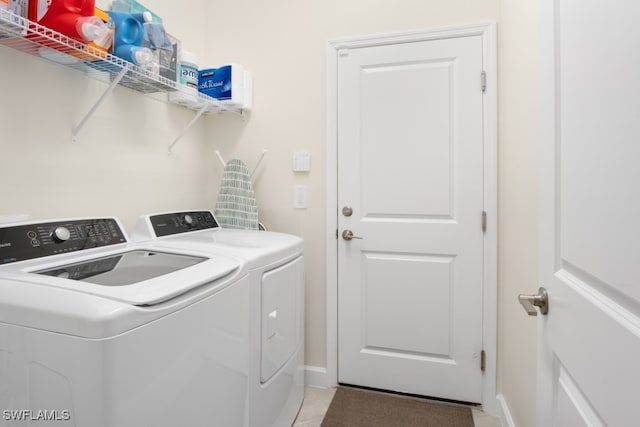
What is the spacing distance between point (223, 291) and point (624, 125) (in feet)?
3.45

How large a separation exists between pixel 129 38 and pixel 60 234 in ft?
2.66

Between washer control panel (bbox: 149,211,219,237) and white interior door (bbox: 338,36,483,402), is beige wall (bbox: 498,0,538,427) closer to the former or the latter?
white interior door (bbox: 338,36,483,402)

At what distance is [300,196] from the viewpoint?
2.27 meters

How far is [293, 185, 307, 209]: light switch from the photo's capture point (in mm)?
2266

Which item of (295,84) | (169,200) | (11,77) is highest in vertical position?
(295,84)

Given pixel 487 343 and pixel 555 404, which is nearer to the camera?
pixel 555 404

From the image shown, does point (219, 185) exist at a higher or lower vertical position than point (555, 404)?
higher

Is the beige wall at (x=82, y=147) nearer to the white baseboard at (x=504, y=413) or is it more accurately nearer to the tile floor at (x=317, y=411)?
the tile floor at (x=317, y=411)

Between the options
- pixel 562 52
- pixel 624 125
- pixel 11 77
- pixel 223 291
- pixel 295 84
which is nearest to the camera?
pixel 624 125

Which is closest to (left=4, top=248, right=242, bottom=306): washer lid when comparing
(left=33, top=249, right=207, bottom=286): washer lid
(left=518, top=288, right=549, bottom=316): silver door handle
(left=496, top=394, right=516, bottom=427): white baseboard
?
(left=33, top=249, right=207, bottom=286): washer lid

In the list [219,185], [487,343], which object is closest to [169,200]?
[219,185]

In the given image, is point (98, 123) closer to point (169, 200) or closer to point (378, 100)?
point (169, 200)

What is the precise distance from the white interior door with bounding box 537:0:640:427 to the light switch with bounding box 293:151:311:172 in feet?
4.88

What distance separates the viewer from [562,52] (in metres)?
0.76
